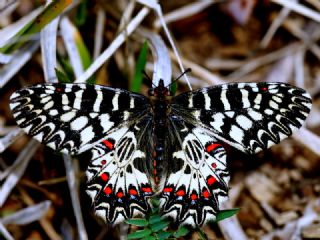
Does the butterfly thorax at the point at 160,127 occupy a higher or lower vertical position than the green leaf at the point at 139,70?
lower

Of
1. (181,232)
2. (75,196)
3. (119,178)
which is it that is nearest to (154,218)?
(181,232)

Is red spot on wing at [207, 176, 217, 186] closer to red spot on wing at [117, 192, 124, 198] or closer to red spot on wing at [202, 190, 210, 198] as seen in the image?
red spot on wing at [202, 190, 210, 198]

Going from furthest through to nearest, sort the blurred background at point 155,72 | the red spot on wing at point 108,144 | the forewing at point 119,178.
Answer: the blurred background at point 155,72 → the red spot on wing at point 108,144 → the forewing at point 119,178

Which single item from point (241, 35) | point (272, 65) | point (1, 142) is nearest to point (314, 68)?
point (272, 65)

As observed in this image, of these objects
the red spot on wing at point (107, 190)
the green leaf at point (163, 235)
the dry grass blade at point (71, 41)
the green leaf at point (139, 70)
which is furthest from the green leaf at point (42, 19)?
the green leaf at point (163, 235)

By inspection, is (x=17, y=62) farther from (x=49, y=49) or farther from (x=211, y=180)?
(x=211, y=180)

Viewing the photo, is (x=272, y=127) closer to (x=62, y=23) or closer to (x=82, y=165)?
(x=82, y=165)

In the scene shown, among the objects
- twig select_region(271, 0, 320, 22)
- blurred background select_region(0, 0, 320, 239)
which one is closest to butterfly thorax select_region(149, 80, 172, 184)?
blurred background select_region(0, 0, 320, 239)

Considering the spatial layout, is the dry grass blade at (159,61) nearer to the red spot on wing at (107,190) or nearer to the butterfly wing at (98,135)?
the butterfly wing at (98,135)
